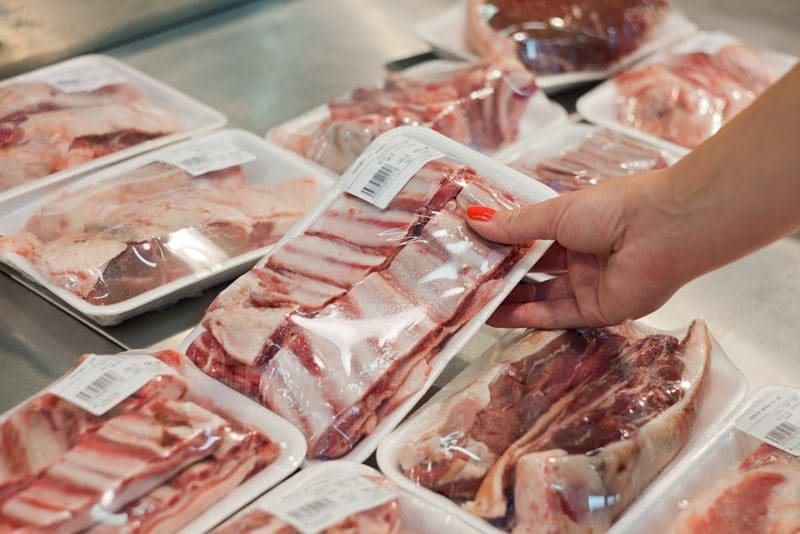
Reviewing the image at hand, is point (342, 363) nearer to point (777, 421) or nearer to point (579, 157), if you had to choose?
point (777, 421)

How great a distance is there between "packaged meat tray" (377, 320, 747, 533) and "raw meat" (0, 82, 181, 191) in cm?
121

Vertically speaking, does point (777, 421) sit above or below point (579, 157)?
below

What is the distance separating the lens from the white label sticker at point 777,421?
1.71 meters

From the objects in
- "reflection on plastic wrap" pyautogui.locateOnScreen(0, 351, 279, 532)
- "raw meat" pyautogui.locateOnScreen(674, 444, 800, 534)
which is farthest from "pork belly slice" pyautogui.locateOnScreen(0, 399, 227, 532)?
"raw meat" pyautogui.locateOnScreen(674, 444, 800, 534)

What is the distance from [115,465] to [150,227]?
32.2 inches

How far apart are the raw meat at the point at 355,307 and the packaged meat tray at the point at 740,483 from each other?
0.45 meters

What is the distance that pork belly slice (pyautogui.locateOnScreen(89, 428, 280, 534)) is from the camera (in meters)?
1.44

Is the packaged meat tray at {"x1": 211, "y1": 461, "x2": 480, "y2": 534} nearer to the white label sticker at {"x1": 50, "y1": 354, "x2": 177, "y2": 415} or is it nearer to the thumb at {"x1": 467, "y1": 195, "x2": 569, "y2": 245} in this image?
the white label sticker at {"x1": 50, "y1": 354, "x2": 177, "y2": 415}

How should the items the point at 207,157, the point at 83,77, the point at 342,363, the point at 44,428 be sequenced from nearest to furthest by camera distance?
the point at 44,428, the point at 342,363, the point at 207,157, the point at 83,77

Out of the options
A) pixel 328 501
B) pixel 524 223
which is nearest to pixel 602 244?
pixel 524 223

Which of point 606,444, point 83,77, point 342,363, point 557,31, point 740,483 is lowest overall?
point 740,483

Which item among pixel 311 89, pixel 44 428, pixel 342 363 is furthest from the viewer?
pixel 311 89

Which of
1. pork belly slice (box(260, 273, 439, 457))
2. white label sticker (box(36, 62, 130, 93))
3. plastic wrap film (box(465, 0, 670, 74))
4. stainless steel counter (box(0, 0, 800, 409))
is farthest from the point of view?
plastic wrap film (box(465, 0, 670, 74))

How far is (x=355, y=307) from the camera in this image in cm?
177
